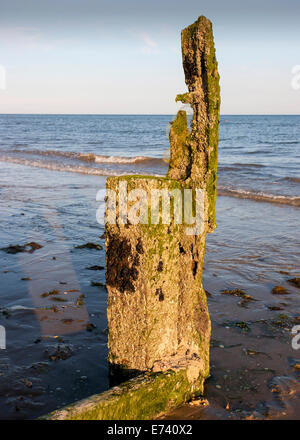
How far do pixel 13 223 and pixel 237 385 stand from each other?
7.71m

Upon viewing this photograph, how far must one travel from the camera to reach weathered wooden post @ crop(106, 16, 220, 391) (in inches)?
134

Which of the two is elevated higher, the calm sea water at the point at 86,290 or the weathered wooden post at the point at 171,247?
the weathered wooden post at the point at 171,247

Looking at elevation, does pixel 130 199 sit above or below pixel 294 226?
above

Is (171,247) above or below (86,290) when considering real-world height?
above

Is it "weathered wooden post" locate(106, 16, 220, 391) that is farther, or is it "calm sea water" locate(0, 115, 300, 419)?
"calm sea water" locate(0, 115, 300, 419)

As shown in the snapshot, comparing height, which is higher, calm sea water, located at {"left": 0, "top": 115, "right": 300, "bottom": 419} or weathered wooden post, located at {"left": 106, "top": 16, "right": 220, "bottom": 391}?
weathered wooden post, located at {"left": 106, "top": 16, "right": 220, "bottom": 391}

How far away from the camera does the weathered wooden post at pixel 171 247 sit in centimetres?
341

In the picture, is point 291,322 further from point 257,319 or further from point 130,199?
point 130,199

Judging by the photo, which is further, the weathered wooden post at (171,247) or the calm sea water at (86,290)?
the calm sea water at (86,290)

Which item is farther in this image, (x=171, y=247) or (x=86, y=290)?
(x=86, y=290)

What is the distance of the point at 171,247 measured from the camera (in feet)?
11.6

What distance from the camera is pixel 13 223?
10.3 m
